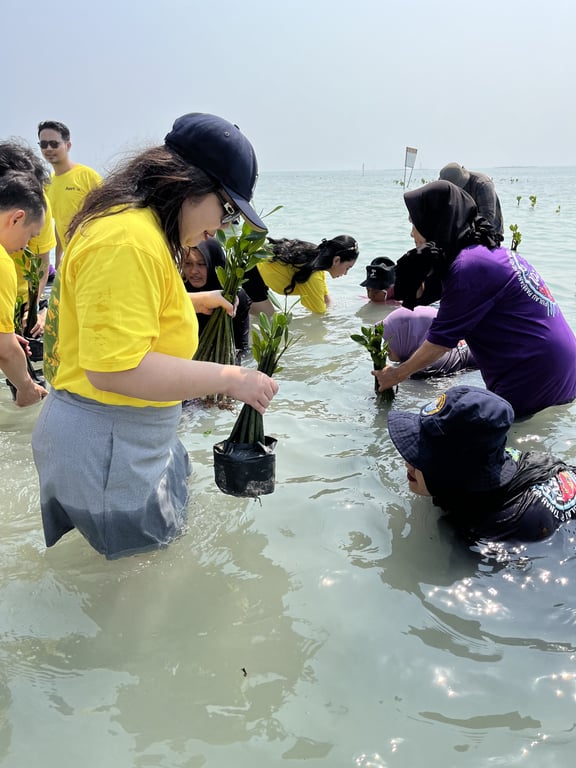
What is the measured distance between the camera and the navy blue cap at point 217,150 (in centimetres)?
169

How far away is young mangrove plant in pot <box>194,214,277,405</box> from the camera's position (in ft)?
10.6

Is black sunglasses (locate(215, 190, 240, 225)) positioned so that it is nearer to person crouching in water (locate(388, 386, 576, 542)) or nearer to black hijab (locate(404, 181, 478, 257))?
person crouching in water (locate(388, 386, 576, 542))

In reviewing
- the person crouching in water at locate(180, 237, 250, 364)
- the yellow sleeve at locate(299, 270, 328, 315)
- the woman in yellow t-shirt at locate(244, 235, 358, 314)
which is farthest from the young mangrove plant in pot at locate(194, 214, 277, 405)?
the yellow sleeve at locate(299, 270, 328, 315)

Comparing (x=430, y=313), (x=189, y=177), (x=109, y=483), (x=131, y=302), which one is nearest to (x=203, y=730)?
(x=109, y=483)

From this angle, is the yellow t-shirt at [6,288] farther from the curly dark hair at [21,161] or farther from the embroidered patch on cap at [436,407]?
the embroidered patch on cap at [436,407]

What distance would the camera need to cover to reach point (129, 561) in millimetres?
2484

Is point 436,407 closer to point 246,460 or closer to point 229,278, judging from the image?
point 246,460

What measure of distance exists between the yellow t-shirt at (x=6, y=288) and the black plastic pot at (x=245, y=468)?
129 cm

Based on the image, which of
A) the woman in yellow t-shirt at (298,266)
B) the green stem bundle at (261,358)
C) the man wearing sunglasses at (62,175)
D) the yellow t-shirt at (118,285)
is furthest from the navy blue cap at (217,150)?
the man wearing sunglasses at (62,175)

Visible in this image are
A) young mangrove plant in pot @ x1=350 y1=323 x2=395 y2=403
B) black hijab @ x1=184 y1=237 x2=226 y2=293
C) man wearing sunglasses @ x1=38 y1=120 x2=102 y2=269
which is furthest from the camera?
man wearing sunglasses @ x1=38 y1=120 x2=102 y2=269

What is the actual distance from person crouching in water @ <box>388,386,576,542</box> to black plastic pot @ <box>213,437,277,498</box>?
1.93ft

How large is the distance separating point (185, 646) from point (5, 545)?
1.01 metres

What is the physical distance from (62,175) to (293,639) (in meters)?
5.99

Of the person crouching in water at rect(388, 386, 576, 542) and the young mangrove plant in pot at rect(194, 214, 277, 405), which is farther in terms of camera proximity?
the young mangrove plant in pot at rect(194, 214, 277, 405)
